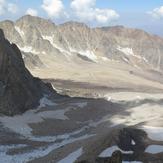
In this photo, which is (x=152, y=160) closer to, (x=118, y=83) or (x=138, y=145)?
(x=138, y=145)

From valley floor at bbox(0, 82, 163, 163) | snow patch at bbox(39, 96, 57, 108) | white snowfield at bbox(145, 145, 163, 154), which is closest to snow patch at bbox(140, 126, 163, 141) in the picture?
valley floor at bbox(0, 82, 163, 163)

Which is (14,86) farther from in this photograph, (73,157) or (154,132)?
(73,157)

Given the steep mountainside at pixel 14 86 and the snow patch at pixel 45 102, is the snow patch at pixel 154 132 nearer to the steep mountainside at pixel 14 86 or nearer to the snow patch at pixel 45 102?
the steep mountainside at pixel 14 86

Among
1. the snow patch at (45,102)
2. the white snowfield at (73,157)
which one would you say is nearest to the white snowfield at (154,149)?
the white snowfield at (73,157)

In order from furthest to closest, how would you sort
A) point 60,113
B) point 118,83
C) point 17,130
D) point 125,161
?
point 118,83
point 60,113
point 17,130
point 125,161

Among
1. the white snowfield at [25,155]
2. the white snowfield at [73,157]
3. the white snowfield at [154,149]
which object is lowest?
the white snowfield at [25,155]

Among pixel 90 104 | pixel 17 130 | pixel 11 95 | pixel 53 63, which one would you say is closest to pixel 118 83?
pixel 53 63

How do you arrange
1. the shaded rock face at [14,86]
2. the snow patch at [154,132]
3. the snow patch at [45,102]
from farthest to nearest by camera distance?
the snow patch at [45,102]
the shaded rock face at [14,86]
the snow patch at [154,132]

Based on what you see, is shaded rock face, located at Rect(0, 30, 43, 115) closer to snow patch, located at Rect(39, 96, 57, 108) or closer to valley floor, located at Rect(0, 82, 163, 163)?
snow patch, located at Rect(39, 96, 57, 108)
